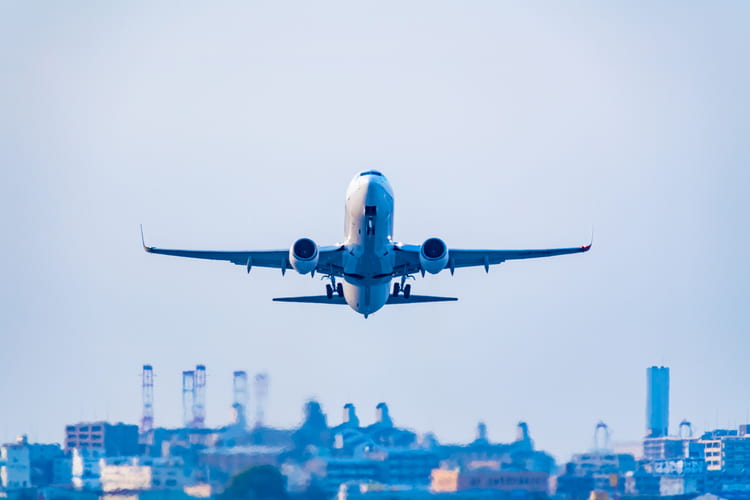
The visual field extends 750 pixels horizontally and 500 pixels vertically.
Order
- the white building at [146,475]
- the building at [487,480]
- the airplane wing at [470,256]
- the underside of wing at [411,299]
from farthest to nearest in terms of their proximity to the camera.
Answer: the underside of wing at [411,299]
the airplane wing at [470,256]
the building at [487,480]
the white building at [146,475]

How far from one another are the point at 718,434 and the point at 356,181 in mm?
21482

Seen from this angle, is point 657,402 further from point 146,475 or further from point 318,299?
point 146,475

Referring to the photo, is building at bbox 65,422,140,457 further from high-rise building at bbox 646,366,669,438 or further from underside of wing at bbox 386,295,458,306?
high-rise building at bbox 646,366,669,438

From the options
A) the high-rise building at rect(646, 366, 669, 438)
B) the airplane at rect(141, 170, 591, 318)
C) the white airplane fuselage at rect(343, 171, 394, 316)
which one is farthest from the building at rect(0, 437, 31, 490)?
the high-rise building at rect(646, 366, 669, 438)

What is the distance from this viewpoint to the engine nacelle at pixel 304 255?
6881 centimetres

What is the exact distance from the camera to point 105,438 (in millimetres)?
74125

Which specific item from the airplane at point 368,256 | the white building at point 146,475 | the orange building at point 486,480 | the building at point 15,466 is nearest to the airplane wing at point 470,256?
the airplane at point 368,256

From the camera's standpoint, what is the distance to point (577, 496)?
67500 mm

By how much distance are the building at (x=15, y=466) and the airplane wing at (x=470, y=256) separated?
14.0m

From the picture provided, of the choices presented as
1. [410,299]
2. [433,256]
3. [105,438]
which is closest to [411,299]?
[410,299]

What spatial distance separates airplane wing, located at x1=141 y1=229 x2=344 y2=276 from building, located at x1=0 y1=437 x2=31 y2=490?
26.3 feet

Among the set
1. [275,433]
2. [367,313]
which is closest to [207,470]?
[275,433]

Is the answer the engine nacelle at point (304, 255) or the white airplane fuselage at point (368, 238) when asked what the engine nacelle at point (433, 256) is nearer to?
the white airplane fuselage at point (368, 238)

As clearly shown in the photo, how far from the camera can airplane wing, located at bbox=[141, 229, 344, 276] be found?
232 ft
